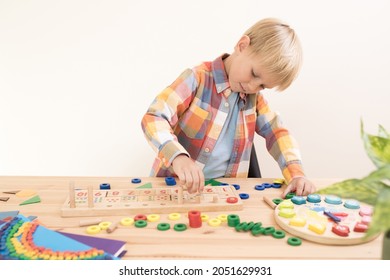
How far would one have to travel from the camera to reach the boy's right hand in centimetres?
88

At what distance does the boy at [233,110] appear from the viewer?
3.43 ft

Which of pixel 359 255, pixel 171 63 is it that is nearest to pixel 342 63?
pixel 171 63

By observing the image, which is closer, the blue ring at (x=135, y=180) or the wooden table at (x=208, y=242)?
the wooden table at (x=208, y=242)

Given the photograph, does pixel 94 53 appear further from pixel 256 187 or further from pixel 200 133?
pixel 256 187

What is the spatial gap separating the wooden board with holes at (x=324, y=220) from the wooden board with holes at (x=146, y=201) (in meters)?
0.12

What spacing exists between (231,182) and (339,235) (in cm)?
38

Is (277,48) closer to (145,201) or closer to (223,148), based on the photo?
(223,148)

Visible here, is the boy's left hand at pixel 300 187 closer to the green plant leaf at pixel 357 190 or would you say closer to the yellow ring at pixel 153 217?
the yellow ring at pixel 153 217

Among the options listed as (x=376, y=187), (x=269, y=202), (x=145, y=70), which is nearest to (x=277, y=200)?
(x=269, y=202)

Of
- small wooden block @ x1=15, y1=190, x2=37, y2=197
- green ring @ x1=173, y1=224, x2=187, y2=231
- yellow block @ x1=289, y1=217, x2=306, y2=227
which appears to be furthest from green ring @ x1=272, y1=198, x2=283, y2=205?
small wooden block @ x1=15, y1=190, x2=37, y2=197

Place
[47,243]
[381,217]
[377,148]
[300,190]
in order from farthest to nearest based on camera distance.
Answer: [300,190] → [47,243] → [377,148] → [381,217]

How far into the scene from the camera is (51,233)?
70 centimetres

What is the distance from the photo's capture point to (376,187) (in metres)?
0.46

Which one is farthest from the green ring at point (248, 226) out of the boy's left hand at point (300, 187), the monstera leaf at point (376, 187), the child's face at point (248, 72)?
the child's face at point (248, 72)
